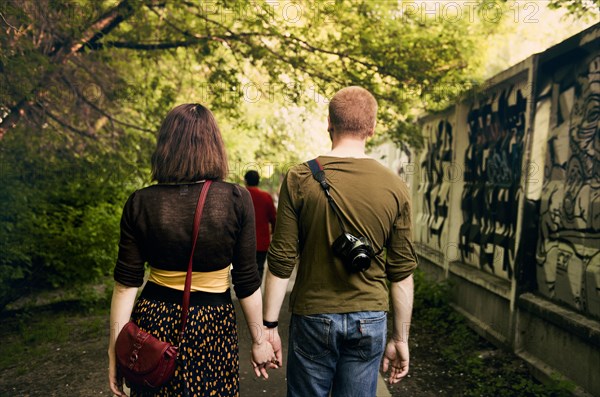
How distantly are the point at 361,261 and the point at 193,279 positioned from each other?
0.76 meters

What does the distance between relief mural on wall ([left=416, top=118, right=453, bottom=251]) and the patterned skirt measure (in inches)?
241

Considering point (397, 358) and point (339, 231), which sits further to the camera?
point (397, 358)

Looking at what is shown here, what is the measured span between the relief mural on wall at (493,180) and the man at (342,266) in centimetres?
348

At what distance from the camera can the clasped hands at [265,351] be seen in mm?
2447

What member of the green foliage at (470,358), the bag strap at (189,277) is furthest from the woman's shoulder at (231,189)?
the green foliage at (470,358)

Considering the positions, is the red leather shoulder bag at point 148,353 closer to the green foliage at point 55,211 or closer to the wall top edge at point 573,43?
the wall top edge at point 573,43

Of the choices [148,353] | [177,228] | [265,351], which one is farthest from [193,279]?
[265,351]

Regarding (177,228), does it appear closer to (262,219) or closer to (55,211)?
(262,219)

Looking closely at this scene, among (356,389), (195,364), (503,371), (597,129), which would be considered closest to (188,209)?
(195,364)

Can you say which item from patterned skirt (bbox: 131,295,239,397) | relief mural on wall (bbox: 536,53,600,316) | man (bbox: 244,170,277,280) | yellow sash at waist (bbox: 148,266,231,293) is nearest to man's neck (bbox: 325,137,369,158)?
yellow sash at waist (bbox: 148,266,231,293)

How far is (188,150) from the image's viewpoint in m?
2.30

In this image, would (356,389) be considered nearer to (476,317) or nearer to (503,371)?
(503,371)

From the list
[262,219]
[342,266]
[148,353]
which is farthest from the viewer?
[262,219]

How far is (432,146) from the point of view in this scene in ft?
29.1
